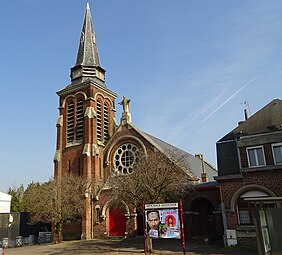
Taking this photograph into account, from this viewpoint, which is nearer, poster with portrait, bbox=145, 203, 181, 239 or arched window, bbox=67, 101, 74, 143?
poster with portrait, bbox=145, 203, 181, 239

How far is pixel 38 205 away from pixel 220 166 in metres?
17.8

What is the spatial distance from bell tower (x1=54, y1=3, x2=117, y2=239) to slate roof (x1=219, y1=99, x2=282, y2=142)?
1542cm

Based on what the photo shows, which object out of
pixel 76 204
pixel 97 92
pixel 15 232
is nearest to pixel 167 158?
pixel 76 204

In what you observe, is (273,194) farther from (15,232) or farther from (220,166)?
(15,232)

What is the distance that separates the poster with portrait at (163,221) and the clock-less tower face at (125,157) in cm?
1635

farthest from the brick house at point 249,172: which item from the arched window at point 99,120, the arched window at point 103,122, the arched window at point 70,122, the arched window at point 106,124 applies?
the arched window at point 70,122

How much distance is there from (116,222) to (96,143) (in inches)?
351

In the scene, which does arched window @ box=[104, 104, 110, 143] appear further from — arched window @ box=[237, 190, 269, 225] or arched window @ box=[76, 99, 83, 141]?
arched window @ box=[237, 190, 269, 225]

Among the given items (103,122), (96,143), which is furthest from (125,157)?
(103,122)

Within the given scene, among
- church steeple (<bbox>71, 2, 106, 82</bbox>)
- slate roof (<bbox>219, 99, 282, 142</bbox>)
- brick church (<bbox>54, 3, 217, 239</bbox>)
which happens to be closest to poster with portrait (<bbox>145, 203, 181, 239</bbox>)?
slate roof (<bbox>219, 99, 282, 142</bbox>)

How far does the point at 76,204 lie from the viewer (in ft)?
93.4

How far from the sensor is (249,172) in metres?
19.7

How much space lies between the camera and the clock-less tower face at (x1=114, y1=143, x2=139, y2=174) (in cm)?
3170

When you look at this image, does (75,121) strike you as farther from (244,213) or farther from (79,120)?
(244,213)
